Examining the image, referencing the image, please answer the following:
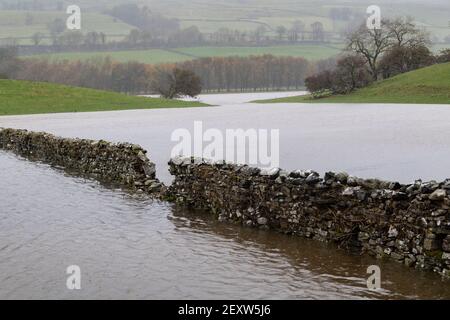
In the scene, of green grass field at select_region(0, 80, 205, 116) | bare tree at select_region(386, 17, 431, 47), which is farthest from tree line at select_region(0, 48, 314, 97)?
green grass field at select_region(0, 80, 205, 116)

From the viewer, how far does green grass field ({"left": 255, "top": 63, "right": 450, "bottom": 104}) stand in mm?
59941

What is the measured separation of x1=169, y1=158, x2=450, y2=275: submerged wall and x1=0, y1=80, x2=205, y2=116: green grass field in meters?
48.4

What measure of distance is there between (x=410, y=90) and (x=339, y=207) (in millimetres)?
58434

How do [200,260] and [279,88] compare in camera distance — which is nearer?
[200,260]

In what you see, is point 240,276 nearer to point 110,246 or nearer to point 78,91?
point 110,246

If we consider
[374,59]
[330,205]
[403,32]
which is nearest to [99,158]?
[330,205]

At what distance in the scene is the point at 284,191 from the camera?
35.7 feet

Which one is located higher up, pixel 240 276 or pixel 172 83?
pixel 172 83

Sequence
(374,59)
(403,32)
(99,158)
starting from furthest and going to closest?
1. (403,32)
2. (374,59)
3. (99,158)

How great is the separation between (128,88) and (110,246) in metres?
151

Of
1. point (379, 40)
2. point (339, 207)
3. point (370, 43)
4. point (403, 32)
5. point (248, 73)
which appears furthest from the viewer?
point (248, 73)

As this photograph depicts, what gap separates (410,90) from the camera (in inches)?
2537

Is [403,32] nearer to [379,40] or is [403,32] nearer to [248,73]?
[379,40]
